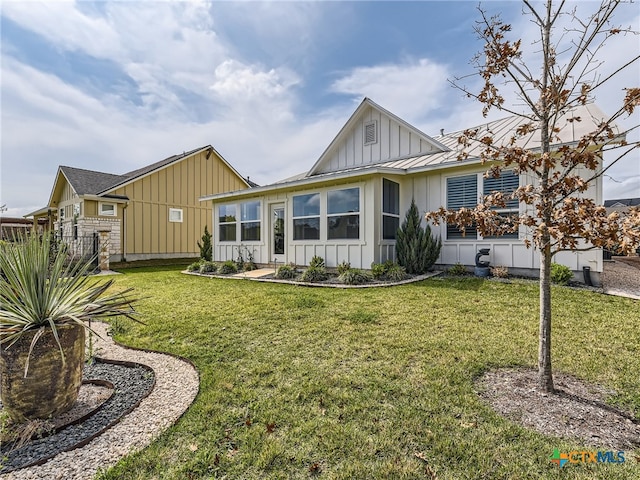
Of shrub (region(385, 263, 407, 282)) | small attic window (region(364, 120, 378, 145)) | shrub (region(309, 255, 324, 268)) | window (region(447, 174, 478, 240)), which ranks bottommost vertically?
shrub (region(385, 263, 407, 282))

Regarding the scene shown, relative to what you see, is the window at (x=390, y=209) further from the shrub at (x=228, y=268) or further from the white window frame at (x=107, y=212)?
the white window frame at (x=107, y=212)

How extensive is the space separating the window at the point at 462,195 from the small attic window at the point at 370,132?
163 inches

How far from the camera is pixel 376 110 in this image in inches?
464

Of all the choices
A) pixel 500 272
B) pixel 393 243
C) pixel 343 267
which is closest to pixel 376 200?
pixel 393 243

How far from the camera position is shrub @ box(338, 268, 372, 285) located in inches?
311

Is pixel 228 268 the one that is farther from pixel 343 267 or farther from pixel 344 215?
pixel 344 215

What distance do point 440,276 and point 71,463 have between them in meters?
8.11

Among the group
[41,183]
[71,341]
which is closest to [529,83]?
[71,341]

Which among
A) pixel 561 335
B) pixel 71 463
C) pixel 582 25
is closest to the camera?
pixel 71 463

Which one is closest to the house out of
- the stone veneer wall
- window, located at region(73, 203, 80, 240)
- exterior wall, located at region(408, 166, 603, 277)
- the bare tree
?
exterior wall, located at region(408, 166, 603, 277)

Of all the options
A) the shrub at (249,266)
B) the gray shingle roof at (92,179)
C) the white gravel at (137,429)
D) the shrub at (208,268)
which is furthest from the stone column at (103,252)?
the white gravel at (137,429)

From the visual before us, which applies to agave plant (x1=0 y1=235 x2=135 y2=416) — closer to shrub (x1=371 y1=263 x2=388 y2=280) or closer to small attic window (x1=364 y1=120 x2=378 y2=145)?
shrub (x1=371 y1=263 x2=388 y2=280)

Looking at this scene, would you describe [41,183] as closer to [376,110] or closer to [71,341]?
[376,110]

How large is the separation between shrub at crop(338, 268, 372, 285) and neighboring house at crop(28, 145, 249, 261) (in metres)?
13.3
